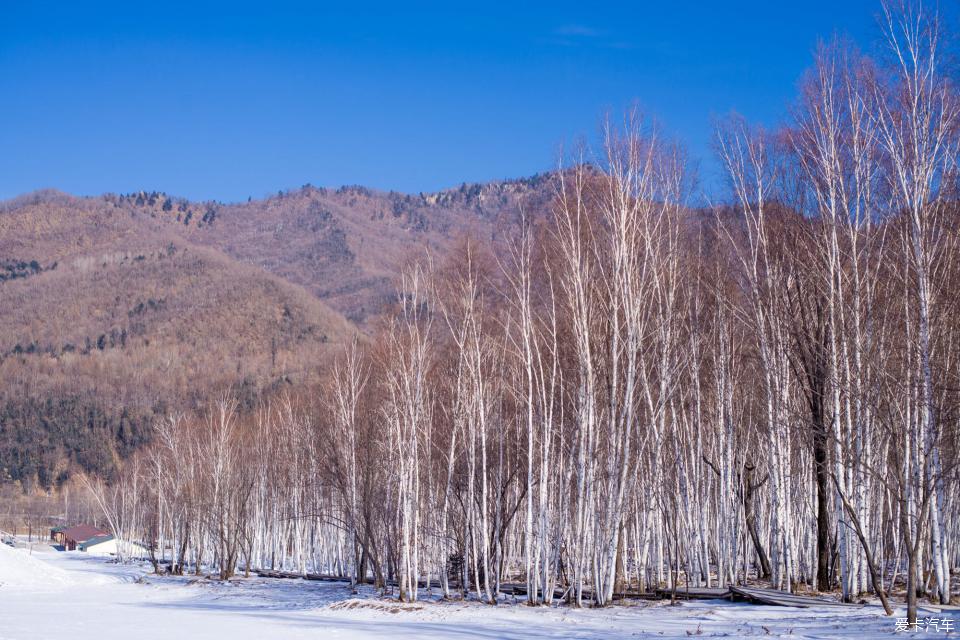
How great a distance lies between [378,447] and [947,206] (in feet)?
71.4

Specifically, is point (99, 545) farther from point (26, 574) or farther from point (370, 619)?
point (370, 619)

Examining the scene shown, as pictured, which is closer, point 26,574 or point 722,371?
point 722,371

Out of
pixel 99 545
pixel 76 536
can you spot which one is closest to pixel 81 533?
pixel 76 536

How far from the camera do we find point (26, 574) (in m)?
44.0

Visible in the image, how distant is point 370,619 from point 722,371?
1019 centimetres

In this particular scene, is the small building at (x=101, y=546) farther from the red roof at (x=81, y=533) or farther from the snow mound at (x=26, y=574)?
the snow mound at (x=26, y=574)

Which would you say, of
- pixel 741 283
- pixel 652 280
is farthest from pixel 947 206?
pixel 652 280

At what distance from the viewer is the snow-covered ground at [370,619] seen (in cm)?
1414

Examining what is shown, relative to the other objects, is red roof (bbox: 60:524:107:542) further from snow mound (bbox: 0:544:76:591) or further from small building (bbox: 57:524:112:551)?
snow mound (bbox: 0:544:76:591)

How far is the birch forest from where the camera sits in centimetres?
1515

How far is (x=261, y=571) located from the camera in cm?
4725

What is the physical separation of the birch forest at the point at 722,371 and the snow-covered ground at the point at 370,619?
1176 mm

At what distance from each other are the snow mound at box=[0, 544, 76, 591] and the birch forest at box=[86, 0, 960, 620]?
20.4 meters

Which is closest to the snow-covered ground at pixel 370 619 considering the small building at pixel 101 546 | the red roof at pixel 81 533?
the small building at pixel 101 546
